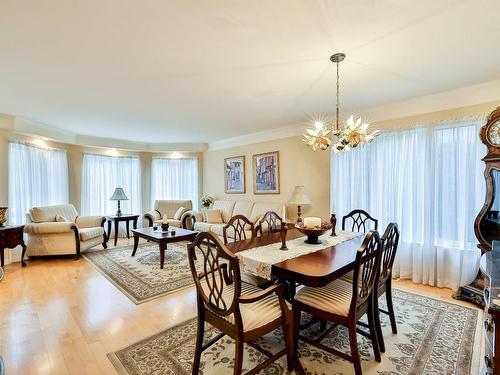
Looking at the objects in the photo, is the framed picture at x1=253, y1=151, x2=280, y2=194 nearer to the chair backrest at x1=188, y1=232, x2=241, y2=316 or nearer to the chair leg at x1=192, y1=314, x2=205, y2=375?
the chair backrest at x1=188, y1=232, x2=241, y2=316

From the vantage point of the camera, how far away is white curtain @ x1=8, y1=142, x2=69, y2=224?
4422mm

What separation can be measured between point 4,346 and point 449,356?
3.48 meters

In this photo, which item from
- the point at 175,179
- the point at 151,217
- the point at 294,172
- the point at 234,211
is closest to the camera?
the point at 294,172

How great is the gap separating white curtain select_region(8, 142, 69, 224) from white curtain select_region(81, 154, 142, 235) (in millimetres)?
473

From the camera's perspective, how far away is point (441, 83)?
289 cm

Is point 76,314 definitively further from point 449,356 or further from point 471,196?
point 471,196

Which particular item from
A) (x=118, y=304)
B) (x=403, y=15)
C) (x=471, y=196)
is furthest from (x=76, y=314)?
(x=471, y=196)

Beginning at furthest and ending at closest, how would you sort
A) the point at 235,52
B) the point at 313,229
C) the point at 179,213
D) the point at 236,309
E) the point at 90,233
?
the point at 179,213 < the point at 90,233 < the point at 313,229 < the point at 235,52 < the point at 236,309

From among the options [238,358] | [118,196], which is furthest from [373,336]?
[118,196]

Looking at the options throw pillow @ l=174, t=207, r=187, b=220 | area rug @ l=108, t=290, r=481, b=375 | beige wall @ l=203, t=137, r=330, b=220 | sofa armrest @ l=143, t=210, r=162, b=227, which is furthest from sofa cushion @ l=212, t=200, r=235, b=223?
area rug @ l=108, t=290, r=481, b=375

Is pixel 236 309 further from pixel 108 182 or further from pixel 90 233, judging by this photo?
pixel 108 182

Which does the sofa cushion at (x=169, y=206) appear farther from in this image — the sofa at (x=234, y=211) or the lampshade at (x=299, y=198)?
the lampshade at (x=299, y=198)

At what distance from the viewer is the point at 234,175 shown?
6145mm

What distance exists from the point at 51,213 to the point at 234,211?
3.52m
